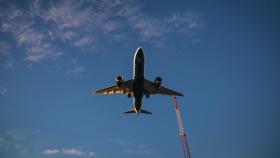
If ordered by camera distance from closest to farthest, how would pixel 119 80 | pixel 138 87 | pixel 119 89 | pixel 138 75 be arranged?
pixel 138 75, pixel 138 87, pixel 119 80, pixel 119 89

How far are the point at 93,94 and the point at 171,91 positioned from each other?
15463 millimetres

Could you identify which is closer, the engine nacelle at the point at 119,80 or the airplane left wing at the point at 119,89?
the engine nacelle at the point at 119,80

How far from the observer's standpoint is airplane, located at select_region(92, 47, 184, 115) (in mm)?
45438

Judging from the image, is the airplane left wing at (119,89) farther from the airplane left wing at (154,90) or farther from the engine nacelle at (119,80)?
the airplane left wing at (154,90)

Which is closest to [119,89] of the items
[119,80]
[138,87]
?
[119,80]

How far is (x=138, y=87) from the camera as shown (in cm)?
4869

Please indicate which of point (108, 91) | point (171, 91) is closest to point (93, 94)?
point (108, 91)

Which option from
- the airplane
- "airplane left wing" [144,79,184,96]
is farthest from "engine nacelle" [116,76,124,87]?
"airplane left wing" [144,79,184,96]

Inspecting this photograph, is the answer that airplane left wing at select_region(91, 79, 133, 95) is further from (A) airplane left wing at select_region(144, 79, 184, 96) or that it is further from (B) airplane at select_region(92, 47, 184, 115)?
(A) airplane left wing at select_region(144, 79, 184, 96)

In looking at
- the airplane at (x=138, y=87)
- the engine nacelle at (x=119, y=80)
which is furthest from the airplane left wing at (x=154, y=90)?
the engine nacelle at (x=119, y=80)

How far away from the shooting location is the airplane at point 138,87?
4544 cm

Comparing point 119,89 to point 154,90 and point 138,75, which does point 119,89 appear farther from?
point 138,75

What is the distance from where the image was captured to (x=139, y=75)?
46469mm

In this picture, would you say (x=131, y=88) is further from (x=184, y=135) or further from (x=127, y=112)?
(x=184, y=135)
